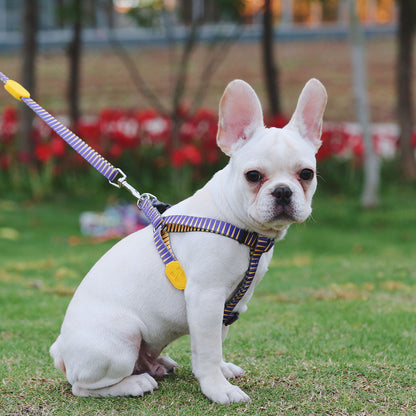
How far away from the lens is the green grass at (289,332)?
3195 millimetres

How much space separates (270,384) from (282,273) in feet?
11.4

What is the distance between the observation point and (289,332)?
445cm

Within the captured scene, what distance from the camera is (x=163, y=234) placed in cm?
329

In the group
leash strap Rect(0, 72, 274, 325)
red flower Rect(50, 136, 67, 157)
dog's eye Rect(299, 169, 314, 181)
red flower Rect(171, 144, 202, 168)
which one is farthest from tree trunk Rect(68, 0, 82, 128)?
dog's eye Rect(299, 169, 314, 181)

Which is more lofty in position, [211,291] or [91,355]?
[211,291]

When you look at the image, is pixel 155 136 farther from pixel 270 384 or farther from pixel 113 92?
pixel 113 92

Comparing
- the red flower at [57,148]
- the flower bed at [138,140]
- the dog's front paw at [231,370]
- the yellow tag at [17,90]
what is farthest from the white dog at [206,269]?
the red flower at [57,148]

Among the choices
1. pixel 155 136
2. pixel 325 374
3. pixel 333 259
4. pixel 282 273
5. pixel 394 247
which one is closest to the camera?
pixel 325 374

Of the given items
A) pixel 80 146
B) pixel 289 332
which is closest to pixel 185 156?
pixel 289 332

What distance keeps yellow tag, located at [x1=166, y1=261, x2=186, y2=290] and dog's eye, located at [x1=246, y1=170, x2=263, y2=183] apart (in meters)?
0.53

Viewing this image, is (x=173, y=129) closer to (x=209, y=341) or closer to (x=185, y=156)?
(x=185, y=156)

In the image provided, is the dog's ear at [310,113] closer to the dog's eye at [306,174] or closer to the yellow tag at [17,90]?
the dog's eye at [306,174]

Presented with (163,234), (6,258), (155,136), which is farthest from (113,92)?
(163,234)

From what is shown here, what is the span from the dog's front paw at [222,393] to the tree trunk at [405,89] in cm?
918
